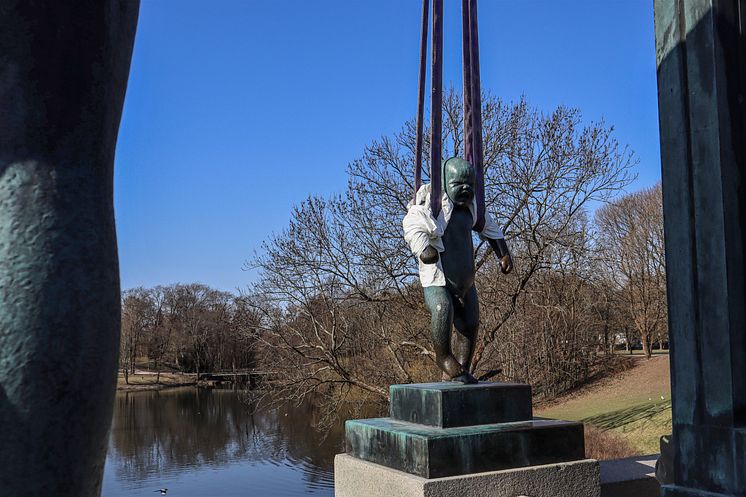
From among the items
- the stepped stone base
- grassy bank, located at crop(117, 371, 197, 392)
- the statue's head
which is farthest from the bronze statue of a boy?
grassy bank, located at crop(117, 371, 197, 392)

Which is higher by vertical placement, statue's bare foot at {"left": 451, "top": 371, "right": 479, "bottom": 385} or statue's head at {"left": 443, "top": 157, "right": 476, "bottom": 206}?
statue's head at {"left": 443, "top": 157, "right": 476, "bottom": 206}

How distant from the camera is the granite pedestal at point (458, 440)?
16.5ft

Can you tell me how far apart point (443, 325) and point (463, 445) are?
125cm

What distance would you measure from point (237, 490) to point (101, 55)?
745 inches

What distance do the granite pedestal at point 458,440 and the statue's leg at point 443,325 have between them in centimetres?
36

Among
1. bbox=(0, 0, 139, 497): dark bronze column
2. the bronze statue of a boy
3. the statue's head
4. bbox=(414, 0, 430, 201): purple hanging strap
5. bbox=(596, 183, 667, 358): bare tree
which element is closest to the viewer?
bbox=(0, 0, 139, 497): dark bronze column

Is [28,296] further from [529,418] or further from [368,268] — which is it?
[368,268]

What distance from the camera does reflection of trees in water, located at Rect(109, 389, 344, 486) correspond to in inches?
851

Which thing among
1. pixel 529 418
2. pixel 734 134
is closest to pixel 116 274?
pixel 734 134

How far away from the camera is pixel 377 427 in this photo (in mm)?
5617

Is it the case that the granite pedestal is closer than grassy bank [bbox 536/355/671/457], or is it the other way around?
the granite pedestal

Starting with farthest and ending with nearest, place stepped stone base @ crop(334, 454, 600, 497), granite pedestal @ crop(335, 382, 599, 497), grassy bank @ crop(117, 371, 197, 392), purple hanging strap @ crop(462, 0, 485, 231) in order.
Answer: grassy bank @ crop(117, 371, 197, 392) < purple hanging strap @ crop(462, 0, 485, 231) < granite pedestal @ crop(335, 382, 599, 497) < stepped stone base @ crop(334, 454, 600, 497)

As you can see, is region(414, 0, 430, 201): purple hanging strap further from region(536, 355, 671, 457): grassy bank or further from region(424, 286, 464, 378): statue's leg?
region(536, 355, 671, 457): grassy bank

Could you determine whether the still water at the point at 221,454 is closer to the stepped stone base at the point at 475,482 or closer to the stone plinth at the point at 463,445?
the stepped stone base at the point at 475,482
